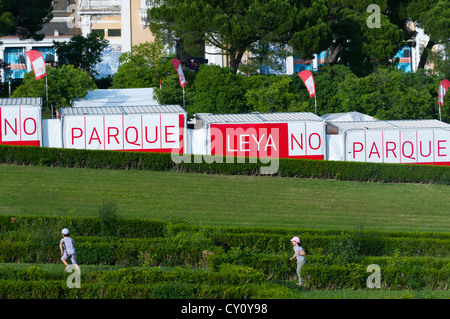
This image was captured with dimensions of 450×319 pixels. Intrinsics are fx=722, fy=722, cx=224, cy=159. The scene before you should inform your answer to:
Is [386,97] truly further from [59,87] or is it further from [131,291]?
[131,291]

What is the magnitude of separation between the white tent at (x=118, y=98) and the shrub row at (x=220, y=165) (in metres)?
11.6

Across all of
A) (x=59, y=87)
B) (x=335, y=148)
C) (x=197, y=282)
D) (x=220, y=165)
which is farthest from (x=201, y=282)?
(x=59, y=87)

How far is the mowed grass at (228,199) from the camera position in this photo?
30219 millimetres

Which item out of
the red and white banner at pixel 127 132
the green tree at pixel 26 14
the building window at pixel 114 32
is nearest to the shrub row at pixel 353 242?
the red and white banner at pixel 127 132

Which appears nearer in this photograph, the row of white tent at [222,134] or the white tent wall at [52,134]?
the row of white tent at [222,134]

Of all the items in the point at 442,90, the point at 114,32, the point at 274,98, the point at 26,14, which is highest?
the point at 114,32

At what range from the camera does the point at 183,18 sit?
56594 millimetres

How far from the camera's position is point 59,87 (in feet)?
160

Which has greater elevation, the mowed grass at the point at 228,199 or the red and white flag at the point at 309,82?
the red and white flag at the point at 309,82

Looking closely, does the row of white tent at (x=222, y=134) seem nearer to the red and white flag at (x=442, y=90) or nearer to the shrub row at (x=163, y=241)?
the red and white flag at (x=442, y=90)

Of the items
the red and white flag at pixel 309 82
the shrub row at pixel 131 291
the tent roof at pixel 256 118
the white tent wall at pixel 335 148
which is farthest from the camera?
the red and white flag at pixel 309 82

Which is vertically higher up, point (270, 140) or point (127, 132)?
point (127, 132)

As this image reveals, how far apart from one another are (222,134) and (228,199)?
26.6ft

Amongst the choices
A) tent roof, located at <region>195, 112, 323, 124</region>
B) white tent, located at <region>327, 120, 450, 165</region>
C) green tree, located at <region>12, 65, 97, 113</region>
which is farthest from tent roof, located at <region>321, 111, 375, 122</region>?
green tree, located at <region>12, 65, 97, 113</region>
